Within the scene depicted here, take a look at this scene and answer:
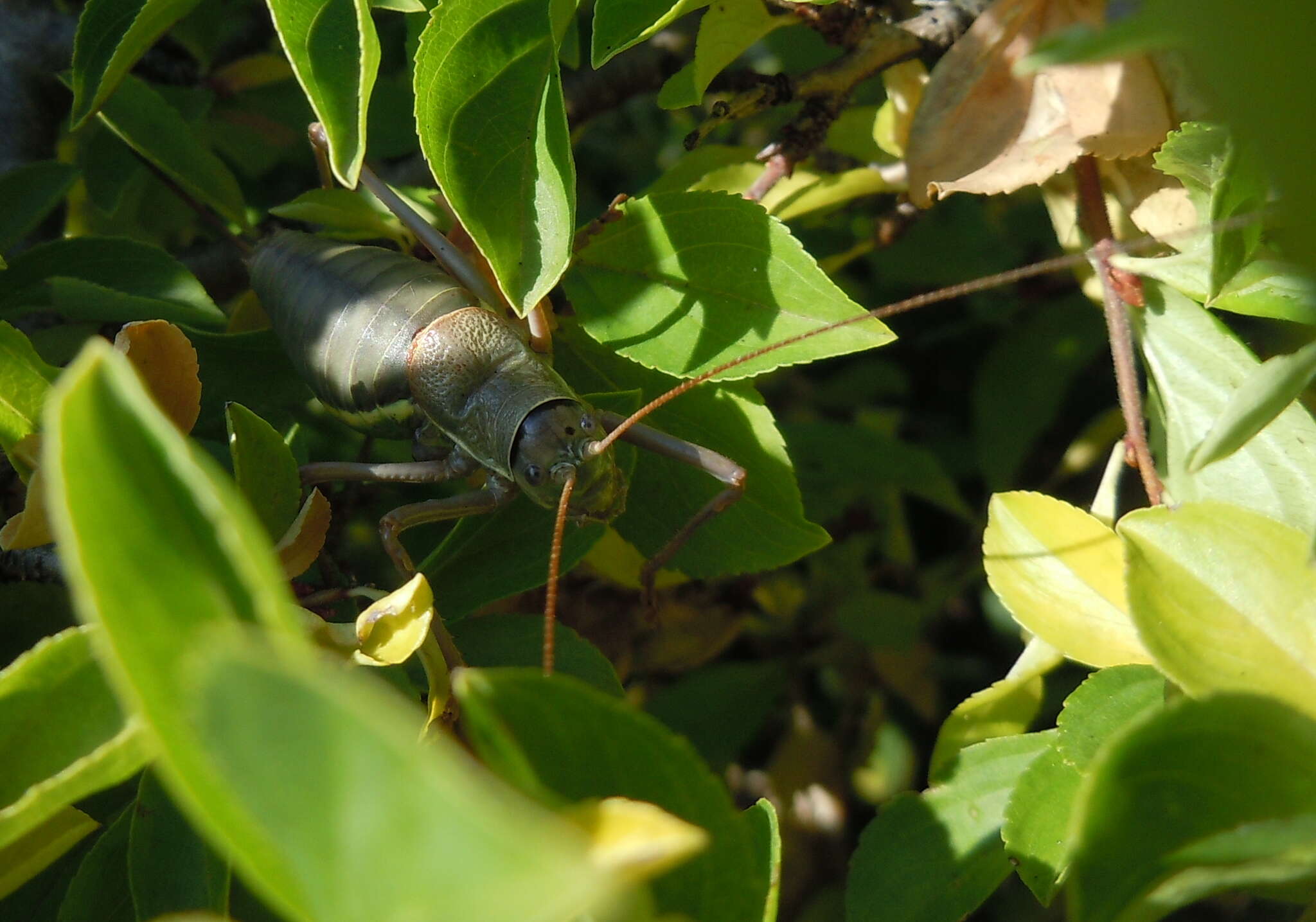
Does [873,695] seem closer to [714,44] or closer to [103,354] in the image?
[714,44]

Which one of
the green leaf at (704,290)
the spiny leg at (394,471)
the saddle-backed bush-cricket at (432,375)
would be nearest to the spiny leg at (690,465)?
the saddle-backed bush-cricket at (432,375)

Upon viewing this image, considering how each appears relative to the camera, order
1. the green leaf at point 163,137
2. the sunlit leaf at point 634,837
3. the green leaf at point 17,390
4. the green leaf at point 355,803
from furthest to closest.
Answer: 1. the green leaf at point 163,137
2. the green leaf at point 17,390
3. the sunlit leaf at point 634,837
4. the green leaf at point 355,803

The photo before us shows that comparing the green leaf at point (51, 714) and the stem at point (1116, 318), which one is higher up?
the green leaf at point (51, 714)

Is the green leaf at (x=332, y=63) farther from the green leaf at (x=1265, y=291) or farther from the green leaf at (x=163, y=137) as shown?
the green leaf at (x=1265, y=291)

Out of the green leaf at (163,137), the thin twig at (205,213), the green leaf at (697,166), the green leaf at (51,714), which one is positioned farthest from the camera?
the thin twig at (205,213)

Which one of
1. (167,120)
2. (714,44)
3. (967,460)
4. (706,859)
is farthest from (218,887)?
(967,460)
